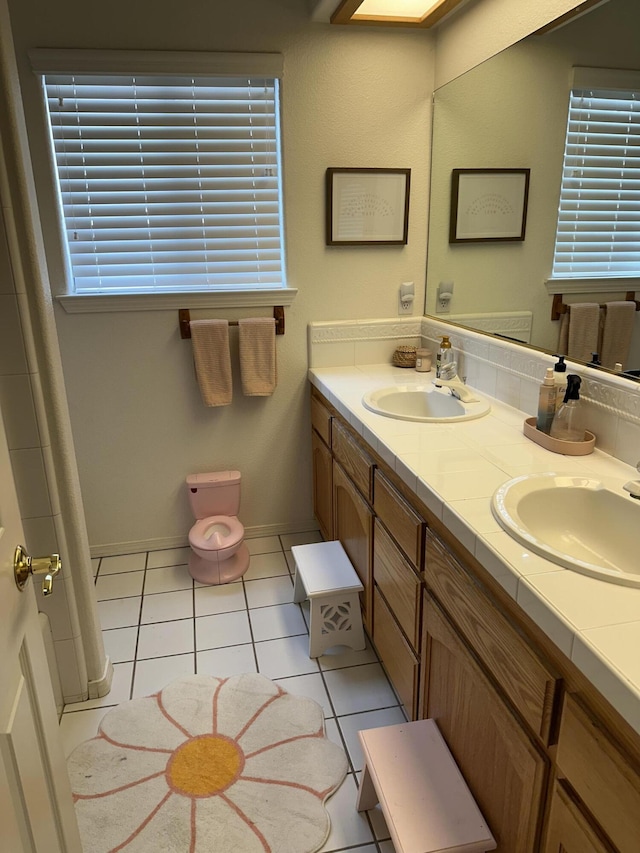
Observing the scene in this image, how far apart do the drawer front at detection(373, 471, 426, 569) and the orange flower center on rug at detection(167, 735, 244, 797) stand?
81 centimetres

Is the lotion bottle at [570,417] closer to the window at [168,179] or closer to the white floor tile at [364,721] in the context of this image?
the white floor tile at [364,721]

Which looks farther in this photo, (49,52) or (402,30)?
(402,30)

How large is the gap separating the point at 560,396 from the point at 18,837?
152 centimetres

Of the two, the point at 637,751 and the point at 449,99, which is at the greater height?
the point at 449,99

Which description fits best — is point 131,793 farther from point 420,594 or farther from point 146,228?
point 146,228

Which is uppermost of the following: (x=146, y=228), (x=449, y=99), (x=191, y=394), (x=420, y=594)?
(x=449, y=99)

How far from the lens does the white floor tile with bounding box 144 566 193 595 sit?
2.60 meters

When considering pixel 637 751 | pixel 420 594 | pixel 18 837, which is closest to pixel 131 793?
pixel 18 837

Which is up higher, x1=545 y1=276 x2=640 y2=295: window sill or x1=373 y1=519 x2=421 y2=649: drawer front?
x1=545 y1=276 x2=640 y2=295: window sill

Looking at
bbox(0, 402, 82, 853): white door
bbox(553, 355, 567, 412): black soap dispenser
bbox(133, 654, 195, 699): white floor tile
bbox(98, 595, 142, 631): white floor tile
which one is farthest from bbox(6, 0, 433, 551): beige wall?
bbox(0, 402, 82, 853): white door

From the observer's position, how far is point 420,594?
151 centimetres

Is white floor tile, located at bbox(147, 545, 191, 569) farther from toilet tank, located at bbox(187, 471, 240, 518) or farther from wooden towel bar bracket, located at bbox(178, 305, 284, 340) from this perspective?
wooden towel bar bracket, located at bbox(178, 305, 284, 340)

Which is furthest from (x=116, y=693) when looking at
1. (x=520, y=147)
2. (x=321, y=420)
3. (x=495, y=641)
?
(x=520, y=147)

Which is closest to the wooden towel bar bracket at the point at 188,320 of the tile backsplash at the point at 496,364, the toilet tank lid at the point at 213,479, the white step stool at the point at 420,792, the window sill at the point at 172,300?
the window sill at the point at 172,300
